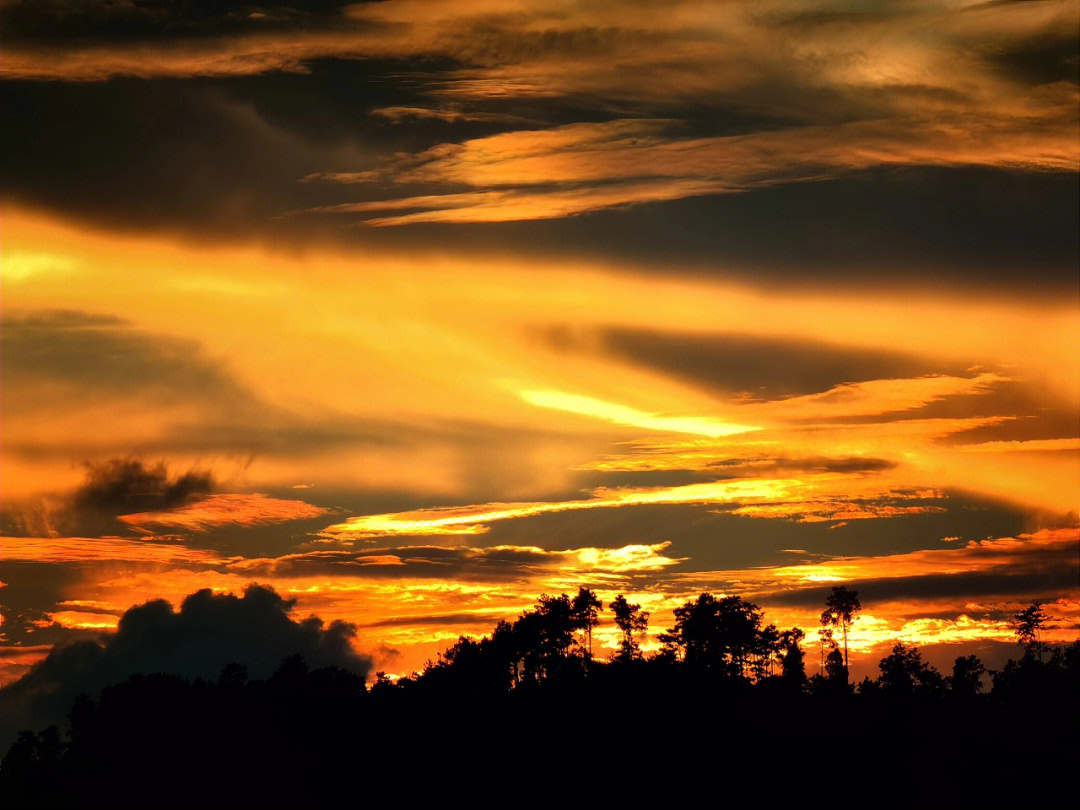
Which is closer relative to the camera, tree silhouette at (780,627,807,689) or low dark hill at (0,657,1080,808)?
low dark hill at (0,657,1080,808)

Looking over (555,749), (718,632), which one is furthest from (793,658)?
(555,749)

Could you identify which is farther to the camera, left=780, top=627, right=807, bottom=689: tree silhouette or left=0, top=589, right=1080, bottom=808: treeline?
left=780, top=627, right=807, bottom=689: tree silhouette

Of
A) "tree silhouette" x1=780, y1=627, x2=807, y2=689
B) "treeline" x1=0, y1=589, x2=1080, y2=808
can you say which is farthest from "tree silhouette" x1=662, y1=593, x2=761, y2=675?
"treeline" x1=0, y1=589, x2=1080, y2=808

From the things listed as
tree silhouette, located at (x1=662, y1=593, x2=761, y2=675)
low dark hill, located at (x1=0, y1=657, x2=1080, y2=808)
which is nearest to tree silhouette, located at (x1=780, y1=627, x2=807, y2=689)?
tree silhouette, located at (x1=662, y1=593, x2=761, y2=675)

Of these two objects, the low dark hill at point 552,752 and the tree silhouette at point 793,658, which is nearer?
the low dark hill at point 552,752

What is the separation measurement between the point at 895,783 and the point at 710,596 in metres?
96.6

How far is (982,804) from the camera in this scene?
93.2 m

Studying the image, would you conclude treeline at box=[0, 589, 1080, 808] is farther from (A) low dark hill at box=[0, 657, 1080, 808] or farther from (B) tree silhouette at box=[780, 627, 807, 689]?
(B) tree silhouette at box=[780, 627, 807, 689]

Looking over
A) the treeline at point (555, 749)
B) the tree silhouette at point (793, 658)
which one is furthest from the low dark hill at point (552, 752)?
the tree silhouette at point (793, 658)

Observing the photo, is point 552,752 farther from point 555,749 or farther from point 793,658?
point 793,658

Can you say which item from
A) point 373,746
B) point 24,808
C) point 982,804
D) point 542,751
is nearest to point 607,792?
point 542,751

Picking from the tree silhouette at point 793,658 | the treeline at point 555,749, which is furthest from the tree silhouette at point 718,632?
the treeline at point 555,749

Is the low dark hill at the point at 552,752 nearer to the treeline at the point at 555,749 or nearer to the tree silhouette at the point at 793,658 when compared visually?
the treeline at the point at 555,749

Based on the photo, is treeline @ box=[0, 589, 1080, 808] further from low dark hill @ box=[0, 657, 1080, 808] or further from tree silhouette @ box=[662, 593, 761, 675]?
tree silhouette @ box=[662, 593, 761, 675]
